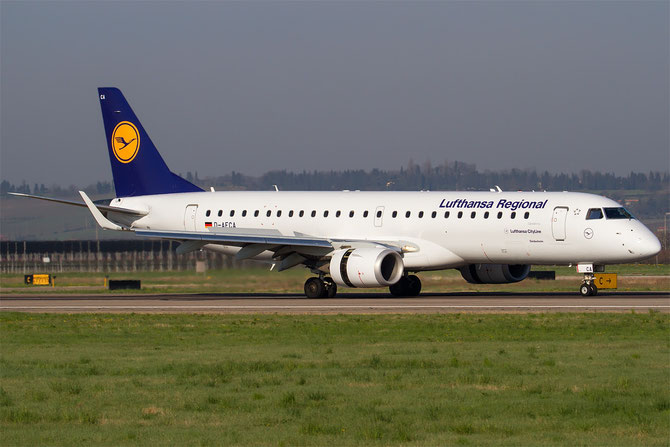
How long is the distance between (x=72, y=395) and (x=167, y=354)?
4.92m

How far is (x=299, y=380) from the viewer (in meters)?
16.6

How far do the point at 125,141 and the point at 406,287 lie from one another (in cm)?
1529

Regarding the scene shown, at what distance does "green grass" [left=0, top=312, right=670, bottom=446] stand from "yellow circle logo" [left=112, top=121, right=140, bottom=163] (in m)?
22.1

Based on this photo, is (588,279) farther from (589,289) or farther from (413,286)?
(413,286)

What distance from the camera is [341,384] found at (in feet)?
53.0

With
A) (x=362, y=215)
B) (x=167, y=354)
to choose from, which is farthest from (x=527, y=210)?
(x=167, y=354)

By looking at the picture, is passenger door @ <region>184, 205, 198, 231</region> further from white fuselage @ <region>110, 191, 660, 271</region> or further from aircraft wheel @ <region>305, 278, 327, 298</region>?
aircraft wheel @ <region>305, 278, 327, 298</region>

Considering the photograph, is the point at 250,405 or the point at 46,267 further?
the point at 46,267

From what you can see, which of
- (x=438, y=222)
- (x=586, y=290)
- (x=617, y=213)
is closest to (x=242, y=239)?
(x=438, y=222)

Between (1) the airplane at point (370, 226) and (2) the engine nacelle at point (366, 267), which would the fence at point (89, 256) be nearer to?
(1) the airplane at point (370, 226)

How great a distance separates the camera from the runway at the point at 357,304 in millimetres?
31750

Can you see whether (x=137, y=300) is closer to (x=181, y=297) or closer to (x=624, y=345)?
(x=181, y=297)

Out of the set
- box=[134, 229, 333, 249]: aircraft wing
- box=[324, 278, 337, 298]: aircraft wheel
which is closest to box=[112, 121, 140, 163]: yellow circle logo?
box=[134, 229, 333, 249]: aircraft wing

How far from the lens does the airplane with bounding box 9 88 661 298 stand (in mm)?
36781
